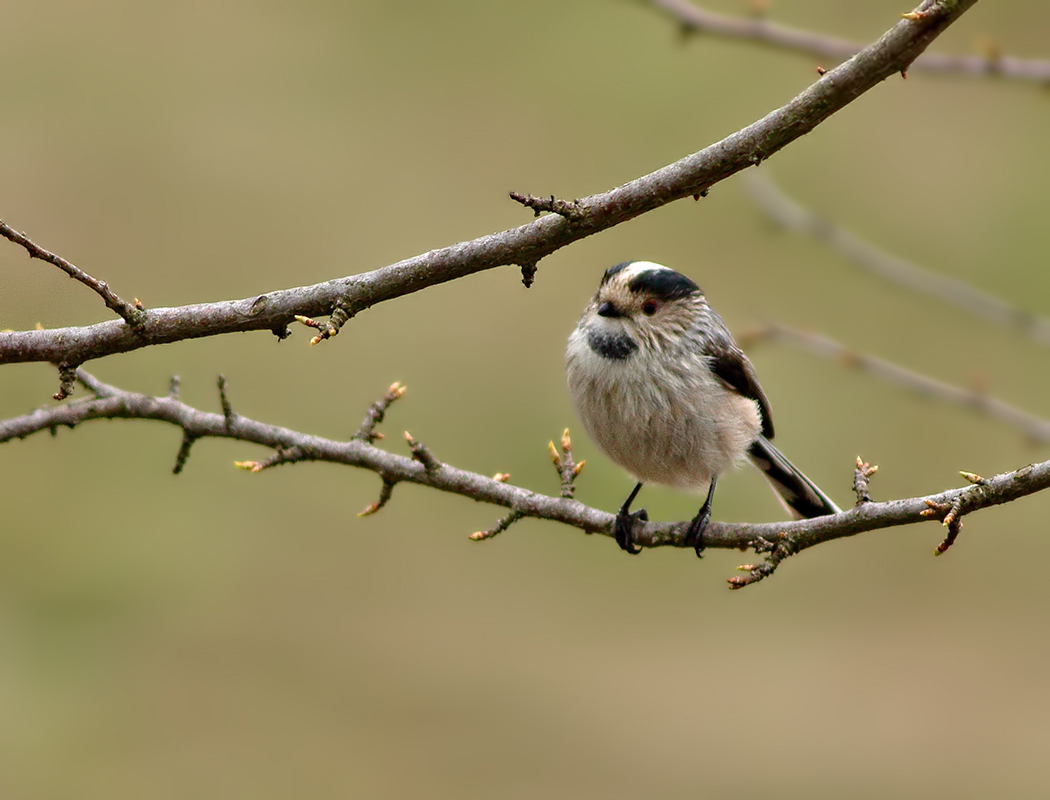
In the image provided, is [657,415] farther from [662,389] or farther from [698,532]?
[698,532]

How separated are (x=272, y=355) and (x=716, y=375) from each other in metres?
4.11

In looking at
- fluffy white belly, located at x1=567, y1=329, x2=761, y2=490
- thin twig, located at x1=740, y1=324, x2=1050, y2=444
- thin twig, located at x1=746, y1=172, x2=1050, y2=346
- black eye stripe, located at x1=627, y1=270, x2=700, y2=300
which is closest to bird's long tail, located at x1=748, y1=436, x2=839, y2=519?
fluffy white belly, located at x1=567, y1=329, x2=761, y2=490

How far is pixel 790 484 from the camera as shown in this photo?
Result: 3695 millimetres

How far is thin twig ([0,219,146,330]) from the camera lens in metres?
2.08

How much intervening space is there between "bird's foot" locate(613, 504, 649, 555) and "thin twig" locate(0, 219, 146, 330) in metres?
1.34

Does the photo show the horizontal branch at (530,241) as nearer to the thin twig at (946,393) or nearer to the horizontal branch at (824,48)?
the horizontal branch at (824,48)

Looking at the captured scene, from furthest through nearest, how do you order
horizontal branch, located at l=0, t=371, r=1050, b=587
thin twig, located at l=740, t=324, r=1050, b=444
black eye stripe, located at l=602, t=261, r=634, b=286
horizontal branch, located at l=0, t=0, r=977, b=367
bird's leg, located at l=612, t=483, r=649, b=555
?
black eye stripe, located at l=602, t=261, r=634, b=286, thin twig, located at l=740, t=324, r=1050, b=444, bird's leg, located at l=612, t=483, r=649, b=555, horizontal branch, located at l=0, t=371, r=1050, b=587, horizontal branch, located at l=0, t=0, r=977, b=367

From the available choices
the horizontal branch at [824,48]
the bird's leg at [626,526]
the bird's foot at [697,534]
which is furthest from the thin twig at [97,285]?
the horizontal branch at [824,48]

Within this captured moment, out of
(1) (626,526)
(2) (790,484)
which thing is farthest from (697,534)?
(2) (790,484)

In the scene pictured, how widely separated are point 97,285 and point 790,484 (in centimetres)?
235

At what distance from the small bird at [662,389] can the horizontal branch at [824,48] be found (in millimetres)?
784

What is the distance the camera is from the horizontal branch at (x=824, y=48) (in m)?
3.04

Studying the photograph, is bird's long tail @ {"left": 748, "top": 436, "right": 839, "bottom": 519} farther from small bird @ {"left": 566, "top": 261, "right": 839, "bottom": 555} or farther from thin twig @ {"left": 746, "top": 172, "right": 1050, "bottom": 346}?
thin twig @ {"left": 746, "top": 172, "right": 1050, "bottom": 346}

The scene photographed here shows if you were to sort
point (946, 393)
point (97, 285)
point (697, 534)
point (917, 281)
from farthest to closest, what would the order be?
point (917, 281) < point (946, 393) < point (697, 534) < point (97, 285)
